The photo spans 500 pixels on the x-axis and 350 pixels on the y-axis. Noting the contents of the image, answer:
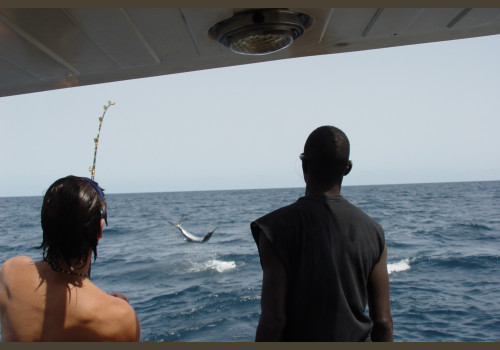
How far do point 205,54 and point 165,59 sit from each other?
233 mm

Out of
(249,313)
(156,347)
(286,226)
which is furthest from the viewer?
(249,313)

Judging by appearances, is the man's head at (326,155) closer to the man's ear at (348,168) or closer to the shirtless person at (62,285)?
the man's ear at (348,168)

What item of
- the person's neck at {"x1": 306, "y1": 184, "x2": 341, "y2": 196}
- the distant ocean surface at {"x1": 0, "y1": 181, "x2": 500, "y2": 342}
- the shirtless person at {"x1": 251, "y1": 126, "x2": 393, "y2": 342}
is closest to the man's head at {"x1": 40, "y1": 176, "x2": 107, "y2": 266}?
the shirtless person at {"x1": 251, "y1": 126, "x2": 393, "y2": 342}

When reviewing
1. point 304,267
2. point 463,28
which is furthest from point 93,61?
point 463,28

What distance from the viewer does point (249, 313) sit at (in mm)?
10766

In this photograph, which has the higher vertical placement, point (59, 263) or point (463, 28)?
point (463, 28)

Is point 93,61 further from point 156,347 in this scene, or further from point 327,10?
point 156,347

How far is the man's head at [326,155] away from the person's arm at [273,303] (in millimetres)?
366

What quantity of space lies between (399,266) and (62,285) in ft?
48.8

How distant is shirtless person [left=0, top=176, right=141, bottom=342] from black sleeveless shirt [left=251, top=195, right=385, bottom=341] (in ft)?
2.01

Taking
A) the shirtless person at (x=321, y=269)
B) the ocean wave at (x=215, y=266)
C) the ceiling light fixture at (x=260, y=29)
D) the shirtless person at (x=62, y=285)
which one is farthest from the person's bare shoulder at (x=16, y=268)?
the ocean wave at (x=215, y=266)

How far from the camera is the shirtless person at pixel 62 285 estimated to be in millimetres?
1489

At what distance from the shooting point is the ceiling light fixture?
1.85m

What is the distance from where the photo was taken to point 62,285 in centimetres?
152
